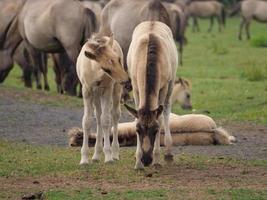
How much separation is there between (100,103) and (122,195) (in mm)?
2320

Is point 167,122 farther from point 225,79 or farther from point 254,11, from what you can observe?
point 254,11

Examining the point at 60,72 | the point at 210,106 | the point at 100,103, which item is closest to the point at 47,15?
the point at 60,72

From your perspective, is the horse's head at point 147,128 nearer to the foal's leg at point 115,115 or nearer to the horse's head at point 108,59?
the horse's head at point 108,59

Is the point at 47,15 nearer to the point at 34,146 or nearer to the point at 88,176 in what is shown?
the point at 34,146

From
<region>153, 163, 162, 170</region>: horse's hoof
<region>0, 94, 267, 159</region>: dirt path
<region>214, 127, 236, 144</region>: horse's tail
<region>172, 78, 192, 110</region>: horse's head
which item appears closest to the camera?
<region>153, 163, 162, 170</region>: horse's hoof

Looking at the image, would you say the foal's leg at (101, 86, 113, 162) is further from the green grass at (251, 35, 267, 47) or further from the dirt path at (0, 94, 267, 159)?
the green grass at (251, 35, 267, 47)

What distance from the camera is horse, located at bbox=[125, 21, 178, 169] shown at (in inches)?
392

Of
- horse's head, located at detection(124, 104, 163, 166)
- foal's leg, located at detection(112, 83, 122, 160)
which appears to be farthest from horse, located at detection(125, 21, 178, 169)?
foal's leg, located at detection(112, 83, 122, 160)

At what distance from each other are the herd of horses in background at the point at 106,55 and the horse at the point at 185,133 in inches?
31.2

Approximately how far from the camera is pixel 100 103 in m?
11.2

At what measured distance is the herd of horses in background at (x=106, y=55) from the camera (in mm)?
10117

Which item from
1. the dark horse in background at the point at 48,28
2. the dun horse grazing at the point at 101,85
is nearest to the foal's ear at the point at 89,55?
the dun horse grazing at the point at 101,85

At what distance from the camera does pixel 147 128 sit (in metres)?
9.95

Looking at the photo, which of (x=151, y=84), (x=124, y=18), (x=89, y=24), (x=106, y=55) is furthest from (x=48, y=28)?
(x=151, y=84)
